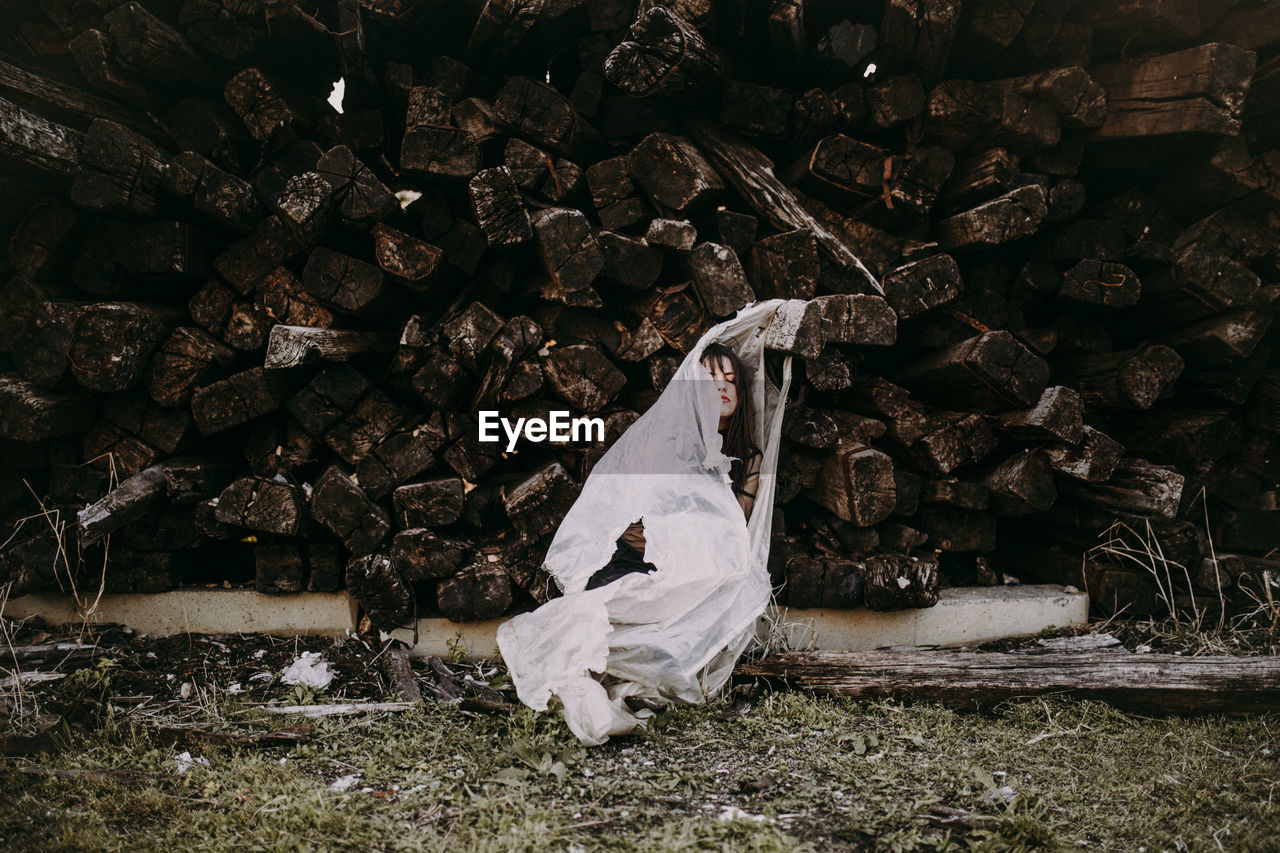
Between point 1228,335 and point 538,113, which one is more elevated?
point 538,113

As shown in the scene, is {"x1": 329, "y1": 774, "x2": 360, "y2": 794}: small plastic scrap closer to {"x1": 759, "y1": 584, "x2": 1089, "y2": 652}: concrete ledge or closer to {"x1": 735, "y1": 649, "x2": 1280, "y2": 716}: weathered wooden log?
{"x1": 735, "y1": 649, "x2": 1280, "y2": 716}: weathered wooden log

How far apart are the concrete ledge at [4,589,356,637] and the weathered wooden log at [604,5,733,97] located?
2837 millimetres

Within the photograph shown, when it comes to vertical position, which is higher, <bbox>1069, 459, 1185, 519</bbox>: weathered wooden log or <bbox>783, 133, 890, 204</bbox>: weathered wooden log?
<bbox>783, 133, 890, 204</bbox>: weathered wooden log

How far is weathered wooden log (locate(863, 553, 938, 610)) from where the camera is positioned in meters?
3.21

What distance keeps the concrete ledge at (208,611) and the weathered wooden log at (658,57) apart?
2837 millimetres

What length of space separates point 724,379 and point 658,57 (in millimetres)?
1481

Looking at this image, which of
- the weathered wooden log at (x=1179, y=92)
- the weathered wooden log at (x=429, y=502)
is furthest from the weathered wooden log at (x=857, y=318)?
the weathered wooden log at (x=429, y=502)

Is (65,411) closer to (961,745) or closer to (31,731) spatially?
(31,731)

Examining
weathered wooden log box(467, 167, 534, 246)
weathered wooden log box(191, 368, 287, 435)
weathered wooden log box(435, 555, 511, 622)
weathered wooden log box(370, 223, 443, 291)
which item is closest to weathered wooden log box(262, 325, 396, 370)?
weathered wooden log box(191, 368, 287, 435)

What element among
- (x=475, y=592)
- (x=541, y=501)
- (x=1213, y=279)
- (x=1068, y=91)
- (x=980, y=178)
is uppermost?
(x=1068, y=91)

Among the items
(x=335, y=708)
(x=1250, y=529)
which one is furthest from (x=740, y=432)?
(x=1250, y=529)

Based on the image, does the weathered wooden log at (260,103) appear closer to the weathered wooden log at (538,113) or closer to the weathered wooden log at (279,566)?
the weathered wooden log at (538,113)

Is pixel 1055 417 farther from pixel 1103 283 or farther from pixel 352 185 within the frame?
pixel 352 185

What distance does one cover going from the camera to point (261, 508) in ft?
9.65
